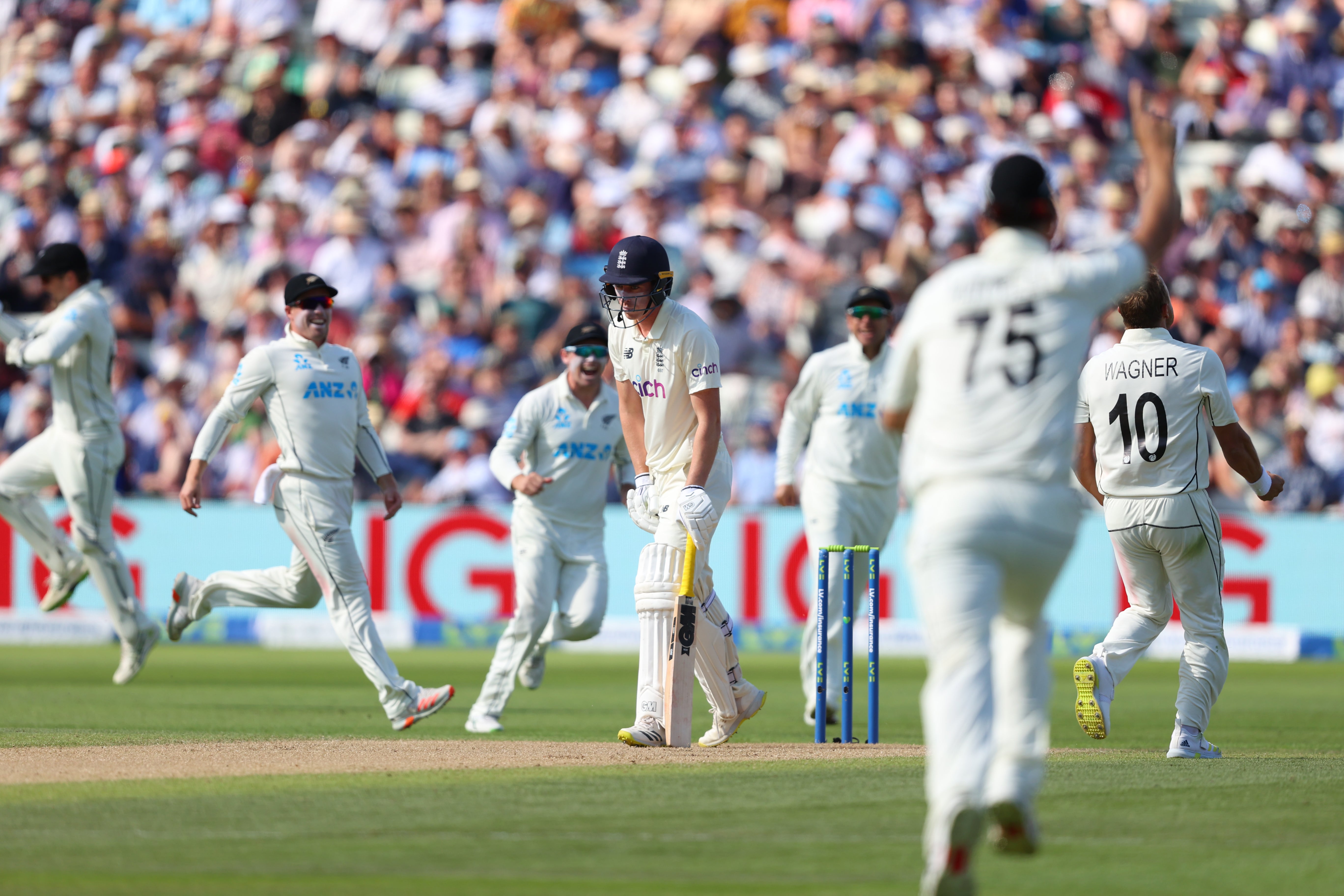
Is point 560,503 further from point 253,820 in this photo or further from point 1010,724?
point 1010,724

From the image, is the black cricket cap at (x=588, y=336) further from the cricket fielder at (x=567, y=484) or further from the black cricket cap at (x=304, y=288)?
the black cricket cap at (x=304, y=288)

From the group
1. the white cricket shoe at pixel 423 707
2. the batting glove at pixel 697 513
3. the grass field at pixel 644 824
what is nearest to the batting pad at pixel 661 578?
the batting glove at pixel 697 513

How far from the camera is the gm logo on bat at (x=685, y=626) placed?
9320mm

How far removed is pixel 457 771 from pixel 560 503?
11.5ft

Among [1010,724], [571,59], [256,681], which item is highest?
[571,59]

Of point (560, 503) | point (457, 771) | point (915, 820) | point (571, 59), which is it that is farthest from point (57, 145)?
point (915, 820)

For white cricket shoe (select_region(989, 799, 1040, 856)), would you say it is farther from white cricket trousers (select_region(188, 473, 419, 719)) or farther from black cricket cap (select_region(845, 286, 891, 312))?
black cricket cap (select_region(845, 286, 891, 312))

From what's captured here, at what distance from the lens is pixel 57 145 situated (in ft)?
80.9

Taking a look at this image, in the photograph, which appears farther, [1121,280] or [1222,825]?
[1222,825]

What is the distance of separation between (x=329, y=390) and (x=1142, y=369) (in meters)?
4.78

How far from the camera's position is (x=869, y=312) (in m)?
12.4

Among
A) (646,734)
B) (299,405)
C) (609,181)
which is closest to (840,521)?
(646,734)

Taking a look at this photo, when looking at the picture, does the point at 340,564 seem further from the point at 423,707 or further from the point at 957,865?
the point at 957,865

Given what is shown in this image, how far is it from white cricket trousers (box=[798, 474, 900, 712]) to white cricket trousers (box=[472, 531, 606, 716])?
1.53 metres
